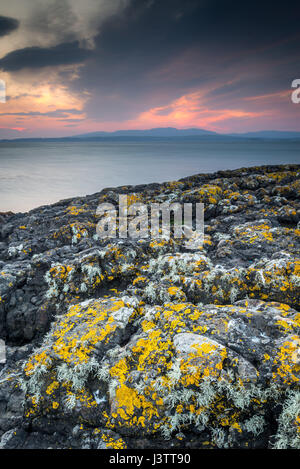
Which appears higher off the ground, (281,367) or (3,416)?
(281,367)

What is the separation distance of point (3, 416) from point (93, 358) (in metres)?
1.53

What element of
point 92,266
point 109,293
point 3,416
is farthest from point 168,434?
point 92,266

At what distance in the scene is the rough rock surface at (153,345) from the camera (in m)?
3.06

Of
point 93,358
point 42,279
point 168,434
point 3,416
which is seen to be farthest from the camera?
point 42,279

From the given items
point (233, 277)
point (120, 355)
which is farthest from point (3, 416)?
point (233, 277)

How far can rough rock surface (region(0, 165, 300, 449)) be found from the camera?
3.06 meters

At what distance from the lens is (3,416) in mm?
3459

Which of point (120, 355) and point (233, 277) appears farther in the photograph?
point (233, 277)

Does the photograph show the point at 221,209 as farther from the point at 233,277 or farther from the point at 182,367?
the point at 182,367

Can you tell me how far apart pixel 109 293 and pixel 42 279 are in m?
1.88

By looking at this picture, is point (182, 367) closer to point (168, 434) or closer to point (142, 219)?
point (168, 434)

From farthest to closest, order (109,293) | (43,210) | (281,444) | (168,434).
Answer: (43,210) < (109,293) < (168,434) < (281,444)

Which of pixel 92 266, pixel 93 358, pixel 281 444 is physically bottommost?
pixel 281 444

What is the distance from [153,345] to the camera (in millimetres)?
3764
